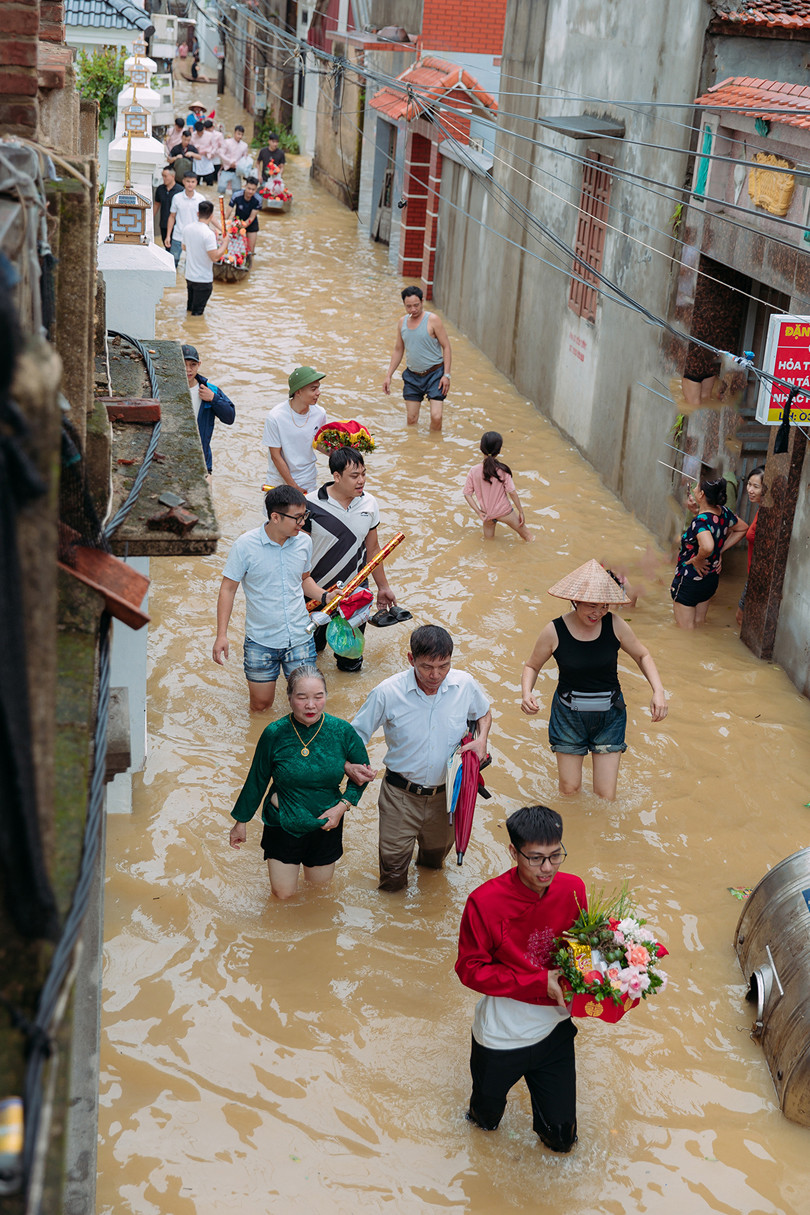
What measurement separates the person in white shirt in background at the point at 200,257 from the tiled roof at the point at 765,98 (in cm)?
862

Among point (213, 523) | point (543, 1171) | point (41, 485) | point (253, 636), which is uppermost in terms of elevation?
point (41, 485)

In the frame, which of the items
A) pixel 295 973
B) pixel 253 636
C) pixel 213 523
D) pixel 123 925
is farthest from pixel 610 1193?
pixel 253 636

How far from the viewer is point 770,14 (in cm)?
1055

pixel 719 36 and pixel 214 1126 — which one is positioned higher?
pixel 719 36

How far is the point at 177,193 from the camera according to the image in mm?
20094

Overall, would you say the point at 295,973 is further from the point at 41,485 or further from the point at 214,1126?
the point at 41,485

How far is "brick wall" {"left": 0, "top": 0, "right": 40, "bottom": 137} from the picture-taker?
4105 mm

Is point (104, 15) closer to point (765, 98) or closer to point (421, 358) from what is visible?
point (421, 358)

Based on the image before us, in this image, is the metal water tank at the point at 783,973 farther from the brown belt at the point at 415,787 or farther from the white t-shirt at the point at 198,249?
the white t-shirt at the point at 198,249

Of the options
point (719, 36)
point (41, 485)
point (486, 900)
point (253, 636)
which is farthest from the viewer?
point (719, 36)

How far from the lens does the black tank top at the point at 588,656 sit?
294 inches

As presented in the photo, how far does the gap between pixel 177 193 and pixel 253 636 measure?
45.5ft

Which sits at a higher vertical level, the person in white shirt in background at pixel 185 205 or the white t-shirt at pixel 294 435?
the person in white shirt in background at pixel 185 205

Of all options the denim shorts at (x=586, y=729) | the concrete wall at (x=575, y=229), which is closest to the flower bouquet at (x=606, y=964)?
the denim shorts at (x=586, y=729)
